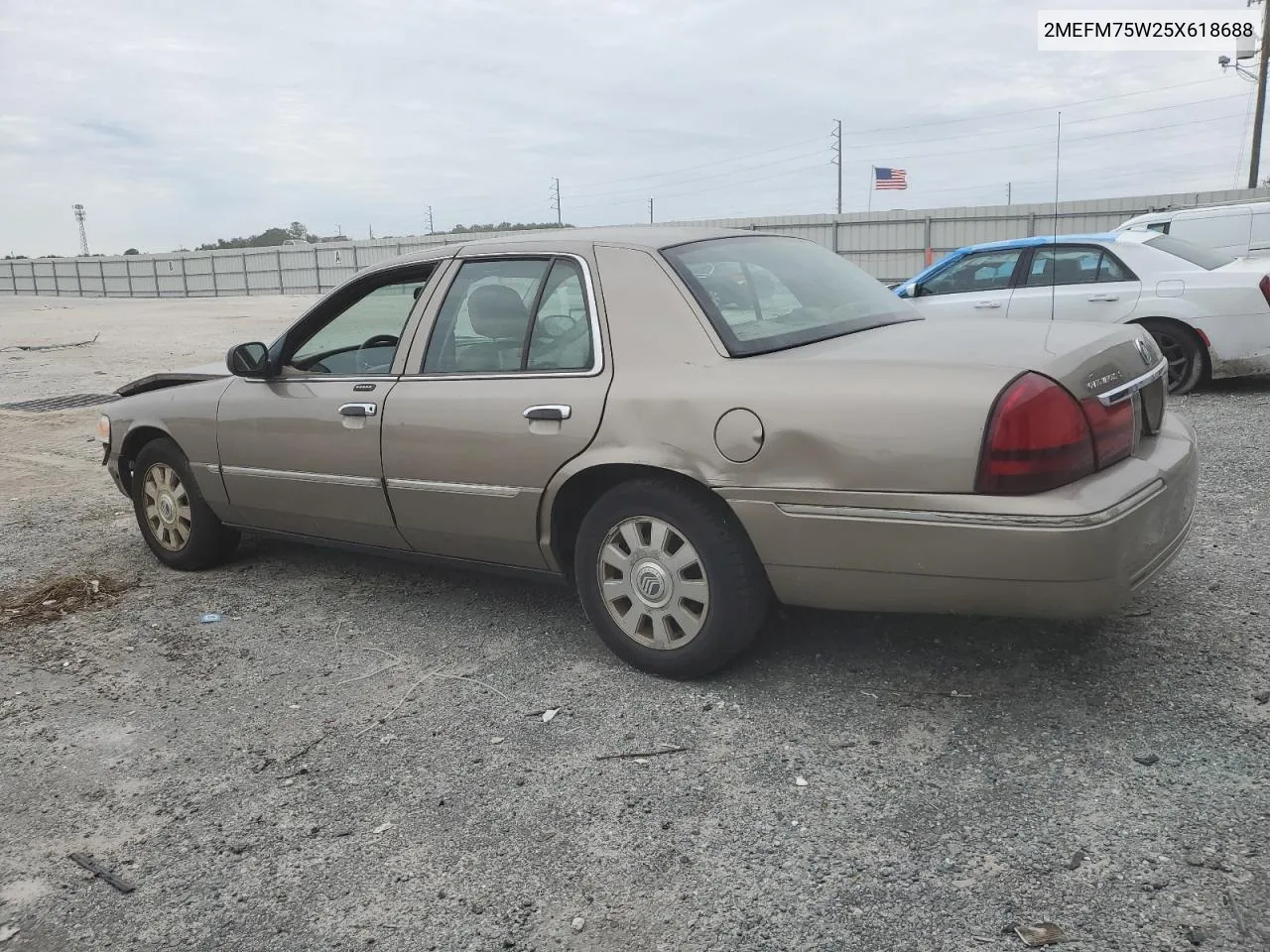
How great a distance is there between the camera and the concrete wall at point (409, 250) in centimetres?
2806

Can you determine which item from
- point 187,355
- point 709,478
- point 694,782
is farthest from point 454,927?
point 187,355

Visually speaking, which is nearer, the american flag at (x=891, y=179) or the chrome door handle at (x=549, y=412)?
the chrome door handle at (x=549, y=412)

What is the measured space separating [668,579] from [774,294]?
1.12 meters

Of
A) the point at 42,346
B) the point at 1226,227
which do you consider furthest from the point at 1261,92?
the point at 42,346

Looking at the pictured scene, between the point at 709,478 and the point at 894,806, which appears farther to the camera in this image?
the point at 709,478

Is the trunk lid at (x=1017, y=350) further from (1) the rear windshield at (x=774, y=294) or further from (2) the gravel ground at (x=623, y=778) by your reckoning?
(2) the gravel ground at (x=623, y=778)

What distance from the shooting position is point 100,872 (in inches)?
106

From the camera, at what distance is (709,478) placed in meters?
3.28

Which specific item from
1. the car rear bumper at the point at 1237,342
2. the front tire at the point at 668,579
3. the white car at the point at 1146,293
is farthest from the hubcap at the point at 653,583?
the car rear bumper at the point at 1237,342

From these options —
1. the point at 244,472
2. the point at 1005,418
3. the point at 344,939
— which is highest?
the point at 1005,418

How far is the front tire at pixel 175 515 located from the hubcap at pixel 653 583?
2488mm

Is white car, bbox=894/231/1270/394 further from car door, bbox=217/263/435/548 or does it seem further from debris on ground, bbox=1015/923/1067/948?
debris on ground, bbox=1015/923/1067/948

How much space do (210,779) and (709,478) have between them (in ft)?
5.83

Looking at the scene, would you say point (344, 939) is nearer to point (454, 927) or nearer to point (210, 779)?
point (454, 927)
